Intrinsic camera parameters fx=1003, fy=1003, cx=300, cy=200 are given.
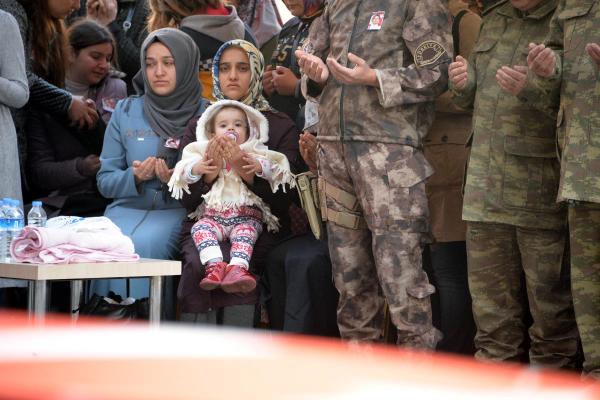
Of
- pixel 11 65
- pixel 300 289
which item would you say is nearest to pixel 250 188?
pixel 300 289

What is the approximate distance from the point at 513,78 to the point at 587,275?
739 millimetres

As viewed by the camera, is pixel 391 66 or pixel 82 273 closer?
pixel 82 273

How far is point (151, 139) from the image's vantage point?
17.6ft

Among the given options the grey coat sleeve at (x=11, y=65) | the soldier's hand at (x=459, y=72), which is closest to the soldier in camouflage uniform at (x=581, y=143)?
the soldier's hand at (x=459, y=72)

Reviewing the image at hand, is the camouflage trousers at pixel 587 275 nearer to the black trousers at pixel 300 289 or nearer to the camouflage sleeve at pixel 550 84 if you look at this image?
the camouflage sleeve at pixel 550 84

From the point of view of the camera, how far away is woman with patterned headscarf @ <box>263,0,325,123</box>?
508 cm

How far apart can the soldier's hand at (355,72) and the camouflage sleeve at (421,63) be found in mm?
42

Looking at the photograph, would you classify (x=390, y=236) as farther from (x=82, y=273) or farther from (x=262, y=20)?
(x=262, y=20)

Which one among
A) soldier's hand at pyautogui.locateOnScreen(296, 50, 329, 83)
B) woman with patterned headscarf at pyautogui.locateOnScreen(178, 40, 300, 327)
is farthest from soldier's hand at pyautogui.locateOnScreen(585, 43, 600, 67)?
woman with patterned headscarf at pyautogui.locateOnScreen(178, 40, 300, 327)

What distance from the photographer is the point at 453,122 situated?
4445 millimetres

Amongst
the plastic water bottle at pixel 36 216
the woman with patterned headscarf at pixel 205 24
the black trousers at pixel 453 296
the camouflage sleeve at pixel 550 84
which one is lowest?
the black trousers at pixel 453 296

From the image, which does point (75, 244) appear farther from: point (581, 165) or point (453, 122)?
point (581, 165)

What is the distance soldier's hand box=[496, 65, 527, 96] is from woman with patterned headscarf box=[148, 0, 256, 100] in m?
2.39

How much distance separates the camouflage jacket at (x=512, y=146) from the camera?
3.69 meters
